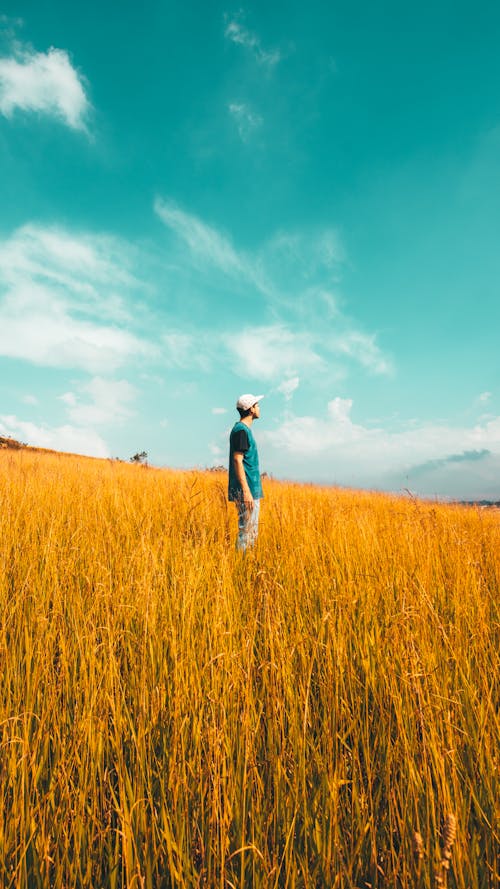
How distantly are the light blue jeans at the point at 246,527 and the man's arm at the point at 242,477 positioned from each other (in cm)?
9

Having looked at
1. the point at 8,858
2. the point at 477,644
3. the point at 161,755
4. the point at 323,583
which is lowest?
the point at 8,858

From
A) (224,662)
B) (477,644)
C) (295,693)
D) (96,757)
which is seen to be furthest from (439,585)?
(96,757)

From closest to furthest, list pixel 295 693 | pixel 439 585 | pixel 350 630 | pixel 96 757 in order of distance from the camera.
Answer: pixel 96 757 < pixel 295 693 < pixel 350 630 < pixel 439 585

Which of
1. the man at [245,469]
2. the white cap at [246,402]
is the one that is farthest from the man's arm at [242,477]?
the white cap at [246,402]

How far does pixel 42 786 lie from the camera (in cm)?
156

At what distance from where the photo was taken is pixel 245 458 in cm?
461

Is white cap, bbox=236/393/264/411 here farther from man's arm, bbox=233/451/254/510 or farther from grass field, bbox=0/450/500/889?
grass field, bbox=0/450/500/889

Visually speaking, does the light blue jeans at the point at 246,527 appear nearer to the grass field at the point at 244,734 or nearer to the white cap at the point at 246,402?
the grass field at the point at 244,734

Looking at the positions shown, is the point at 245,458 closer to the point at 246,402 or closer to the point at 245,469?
the point at 245,469

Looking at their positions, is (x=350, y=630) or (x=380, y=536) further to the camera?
(x=380, y=536)

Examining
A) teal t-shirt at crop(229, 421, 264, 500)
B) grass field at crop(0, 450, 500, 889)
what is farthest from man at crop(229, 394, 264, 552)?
grass field at crop(0, 450, 500, 889)

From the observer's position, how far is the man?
4270mm

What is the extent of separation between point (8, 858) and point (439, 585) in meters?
2.86

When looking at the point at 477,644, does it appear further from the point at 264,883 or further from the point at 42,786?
the point at 42,786
